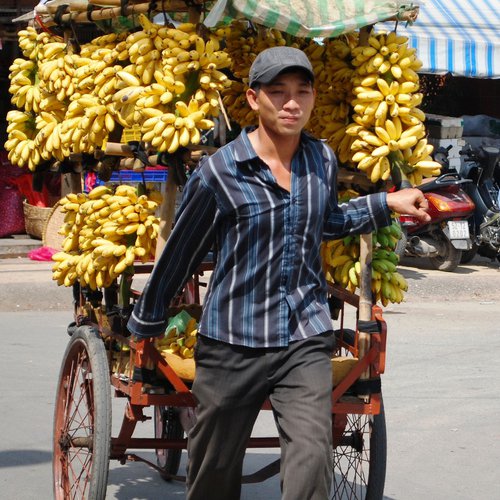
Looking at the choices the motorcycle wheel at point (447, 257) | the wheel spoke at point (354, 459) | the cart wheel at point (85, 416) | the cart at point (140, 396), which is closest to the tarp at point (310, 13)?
the cart at point (140, 396)

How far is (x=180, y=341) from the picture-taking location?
167 inches

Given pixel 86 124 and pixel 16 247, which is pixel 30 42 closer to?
pixel 86 124

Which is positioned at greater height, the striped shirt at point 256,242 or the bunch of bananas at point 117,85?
the bunch of bananas at point 117,85

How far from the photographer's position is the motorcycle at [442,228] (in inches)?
435

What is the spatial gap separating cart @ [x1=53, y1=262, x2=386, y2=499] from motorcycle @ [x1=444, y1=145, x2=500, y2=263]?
6832 mm

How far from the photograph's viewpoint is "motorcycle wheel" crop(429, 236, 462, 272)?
11.2 meters

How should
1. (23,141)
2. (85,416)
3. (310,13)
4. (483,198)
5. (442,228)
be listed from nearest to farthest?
(310,13) < (85,416) < (23,141) < (442,228) < (483,198)

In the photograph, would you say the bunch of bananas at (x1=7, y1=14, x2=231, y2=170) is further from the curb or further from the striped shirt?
the curb

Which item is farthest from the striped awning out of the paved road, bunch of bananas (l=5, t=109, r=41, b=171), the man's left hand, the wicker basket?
the man's left hand

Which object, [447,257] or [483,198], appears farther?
[483,198]

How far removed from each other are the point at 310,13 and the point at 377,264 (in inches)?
37.2

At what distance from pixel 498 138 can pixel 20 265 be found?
584 centimetres

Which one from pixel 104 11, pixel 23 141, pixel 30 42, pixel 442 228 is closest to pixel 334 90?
pixel 104 11

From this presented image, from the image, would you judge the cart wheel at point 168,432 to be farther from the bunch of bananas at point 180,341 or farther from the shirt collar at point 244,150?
the shirt collar at point 244,150
